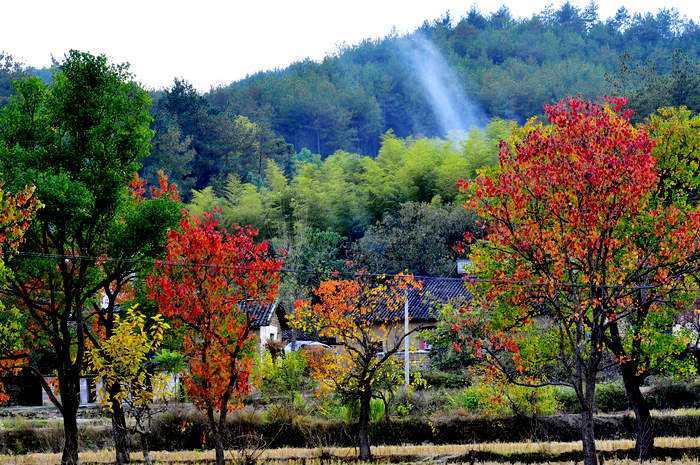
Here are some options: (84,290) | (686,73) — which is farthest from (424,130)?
(84,290)

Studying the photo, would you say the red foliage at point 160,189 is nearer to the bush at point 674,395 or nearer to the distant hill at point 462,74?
the bush at point 674,395

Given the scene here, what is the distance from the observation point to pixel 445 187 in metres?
57.2

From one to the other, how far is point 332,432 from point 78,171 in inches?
461

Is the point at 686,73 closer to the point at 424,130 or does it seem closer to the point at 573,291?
the point at 573,291

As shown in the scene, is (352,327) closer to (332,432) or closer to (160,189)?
(332,432)

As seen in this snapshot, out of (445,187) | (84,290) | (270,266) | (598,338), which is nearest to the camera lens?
(598,338)

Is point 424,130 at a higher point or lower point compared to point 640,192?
higher

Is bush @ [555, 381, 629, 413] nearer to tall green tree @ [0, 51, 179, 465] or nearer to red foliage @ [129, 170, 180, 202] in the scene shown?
red foliage @ [129, 170, 180, 202]

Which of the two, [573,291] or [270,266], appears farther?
[270,266]

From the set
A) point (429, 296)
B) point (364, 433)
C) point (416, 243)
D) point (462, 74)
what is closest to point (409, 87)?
point (462, 74)

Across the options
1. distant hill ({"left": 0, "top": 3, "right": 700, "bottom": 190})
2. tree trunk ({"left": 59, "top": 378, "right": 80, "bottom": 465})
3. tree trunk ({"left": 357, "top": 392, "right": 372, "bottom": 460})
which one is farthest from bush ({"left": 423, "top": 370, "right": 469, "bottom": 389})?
distant hill ({"left": 0, "top": 3, "right": 700, "bottom": 190})

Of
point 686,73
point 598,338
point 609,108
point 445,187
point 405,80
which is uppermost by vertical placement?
point 405,80

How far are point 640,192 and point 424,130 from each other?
A: 10245cm

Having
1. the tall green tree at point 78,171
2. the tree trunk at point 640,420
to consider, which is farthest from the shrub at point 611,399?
the tall green tree at point 78,171
